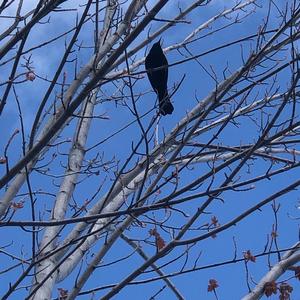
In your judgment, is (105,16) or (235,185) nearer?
(235,185)

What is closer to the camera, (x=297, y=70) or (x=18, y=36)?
(x=18, y=36)

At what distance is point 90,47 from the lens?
3.81 metres

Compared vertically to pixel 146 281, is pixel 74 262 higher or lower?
higher

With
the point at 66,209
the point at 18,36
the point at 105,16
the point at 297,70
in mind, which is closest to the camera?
the point at 18,36

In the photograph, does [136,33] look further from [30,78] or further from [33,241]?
[30,78]

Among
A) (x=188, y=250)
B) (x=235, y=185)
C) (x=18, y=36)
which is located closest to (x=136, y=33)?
(x=18, y=36)

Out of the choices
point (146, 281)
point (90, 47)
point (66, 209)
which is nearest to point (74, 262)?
point (66, 209)

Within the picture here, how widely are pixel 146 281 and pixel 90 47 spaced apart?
160 cm

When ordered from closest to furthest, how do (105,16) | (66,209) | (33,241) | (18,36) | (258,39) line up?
(18,36), (33,241), (258,39), (66,209), (105,16)

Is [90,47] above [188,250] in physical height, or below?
above

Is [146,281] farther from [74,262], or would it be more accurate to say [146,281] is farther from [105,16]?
[105,16]

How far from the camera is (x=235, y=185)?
2281 mm

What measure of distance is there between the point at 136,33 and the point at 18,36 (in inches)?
20.3

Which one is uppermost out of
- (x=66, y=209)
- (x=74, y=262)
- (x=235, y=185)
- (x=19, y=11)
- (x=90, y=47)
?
(x=90, y=47)
